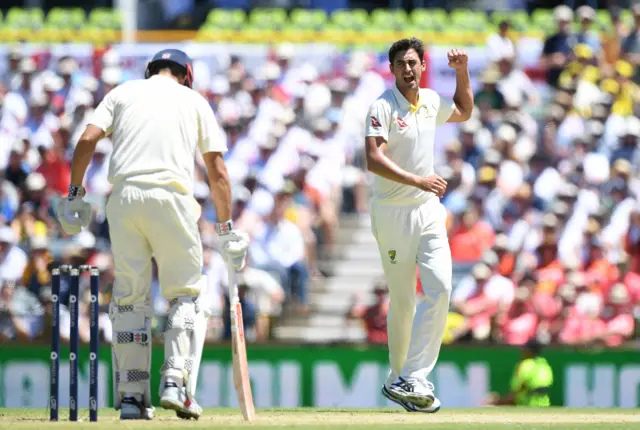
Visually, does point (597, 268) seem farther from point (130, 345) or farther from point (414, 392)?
point (130, 345)

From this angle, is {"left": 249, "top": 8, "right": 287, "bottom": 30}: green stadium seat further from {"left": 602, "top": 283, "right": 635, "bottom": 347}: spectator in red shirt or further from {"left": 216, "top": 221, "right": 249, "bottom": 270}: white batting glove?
{"left": 216, "top": 221, "right": 249, "bottom": 270}: white batting glove

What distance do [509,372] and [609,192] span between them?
11.4 feet

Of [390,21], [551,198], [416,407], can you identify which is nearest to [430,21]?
[390,21]

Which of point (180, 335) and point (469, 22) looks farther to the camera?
point (469, 22)

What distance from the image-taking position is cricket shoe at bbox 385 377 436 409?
8.09m

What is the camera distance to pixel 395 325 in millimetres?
8445

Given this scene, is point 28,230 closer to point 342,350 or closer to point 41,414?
point 342,350

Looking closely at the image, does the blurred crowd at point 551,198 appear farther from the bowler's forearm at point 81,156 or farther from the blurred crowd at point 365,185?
the bowler's forearm at point 81,156

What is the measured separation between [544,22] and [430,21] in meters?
1.70

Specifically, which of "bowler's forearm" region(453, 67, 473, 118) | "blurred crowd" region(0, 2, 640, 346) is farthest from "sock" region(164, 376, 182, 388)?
"blurred crowd" region(0, 2, 640, 346)

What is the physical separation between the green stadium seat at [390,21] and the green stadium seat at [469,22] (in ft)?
2.40

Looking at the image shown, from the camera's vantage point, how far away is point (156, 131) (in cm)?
739

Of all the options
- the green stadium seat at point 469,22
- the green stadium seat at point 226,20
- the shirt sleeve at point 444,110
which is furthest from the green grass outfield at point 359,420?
the green stadium seat at point 226,20

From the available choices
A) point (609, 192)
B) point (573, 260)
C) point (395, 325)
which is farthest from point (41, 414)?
point (609, 192)
